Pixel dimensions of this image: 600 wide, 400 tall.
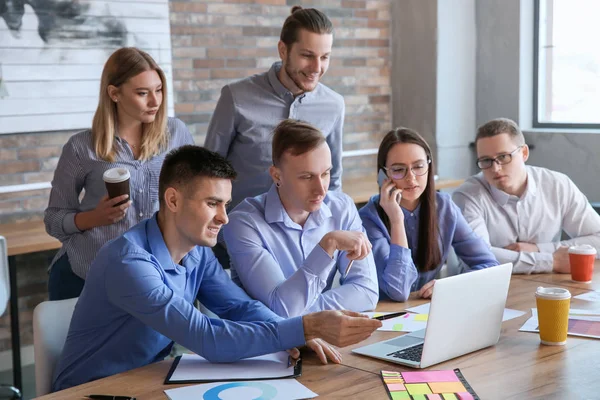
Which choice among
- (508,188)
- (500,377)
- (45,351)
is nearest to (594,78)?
(508,188)

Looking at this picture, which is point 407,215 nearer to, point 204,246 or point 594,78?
point 204,246

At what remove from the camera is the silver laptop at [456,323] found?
1.88 metres

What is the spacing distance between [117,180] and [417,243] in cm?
114

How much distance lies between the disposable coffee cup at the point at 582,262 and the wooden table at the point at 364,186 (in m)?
1.85

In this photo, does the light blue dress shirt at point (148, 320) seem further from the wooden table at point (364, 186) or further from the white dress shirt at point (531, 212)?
the wooden table at point (364, 186)

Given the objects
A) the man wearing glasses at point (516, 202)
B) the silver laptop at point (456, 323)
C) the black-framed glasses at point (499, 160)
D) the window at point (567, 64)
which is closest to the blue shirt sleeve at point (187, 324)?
the silver laptop at point (456, 323)

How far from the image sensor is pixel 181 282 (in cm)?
215

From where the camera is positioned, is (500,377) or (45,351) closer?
(500,377)

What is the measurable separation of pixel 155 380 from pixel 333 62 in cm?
379

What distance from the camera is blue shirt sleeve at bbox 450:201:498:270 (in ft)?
9.68

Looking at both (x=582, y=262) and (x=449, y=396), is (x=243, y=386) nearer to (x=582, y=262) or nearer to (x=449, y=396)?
(x=449, y=396)

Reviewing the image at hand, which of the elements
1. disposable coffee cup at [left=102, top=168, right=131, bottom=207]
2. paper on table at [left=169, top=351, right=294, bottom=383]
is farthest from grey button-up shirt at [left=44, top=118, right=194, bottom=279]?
paper on table at [left=169, top=351, right=294, bottom=383]

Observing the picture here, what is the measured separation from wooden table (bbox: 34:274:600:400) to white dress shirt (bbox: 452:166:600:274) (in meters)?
1.14

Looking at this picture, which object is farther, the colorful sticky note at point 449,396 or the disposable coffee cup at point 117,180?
the disposable coffee cup at point 117,180
